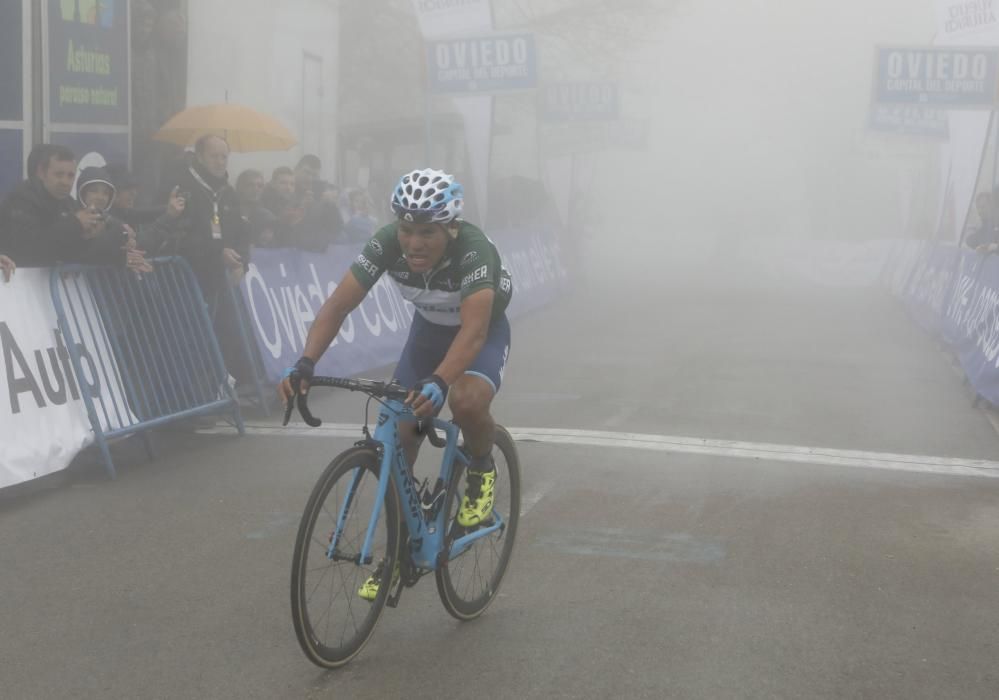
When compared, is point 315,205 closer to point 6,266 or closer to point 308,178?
point 308,178

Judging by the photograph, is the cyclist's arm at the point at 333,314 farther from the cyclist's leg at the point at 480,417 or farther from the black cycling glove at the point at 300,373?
the cyclist's leg at the point at 480,417

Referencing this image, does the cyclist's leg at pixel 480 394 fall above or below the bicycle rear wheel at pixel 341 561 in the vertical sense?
above

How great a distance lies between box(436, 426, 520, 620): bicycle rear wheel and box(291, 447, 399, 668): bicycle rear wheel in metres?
0.42

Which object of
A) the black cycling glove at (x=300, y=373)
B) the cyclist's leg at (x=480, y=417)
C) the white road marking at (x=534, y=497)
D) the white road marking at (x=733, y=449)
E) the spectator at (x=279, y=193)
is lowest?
the white road marking at (x=733, y=449)

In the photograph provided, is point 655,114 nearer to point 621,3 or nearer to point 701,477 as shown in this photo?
point 621,3

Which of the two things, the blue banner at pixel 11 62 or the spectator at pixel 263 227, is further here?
the spectator at pixel 263 227

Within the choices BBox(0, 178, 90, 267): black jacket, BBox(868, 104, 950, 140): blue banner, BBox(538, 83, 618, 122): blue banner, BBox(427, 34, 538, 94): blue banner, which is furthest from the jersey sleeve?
BBox(868, 104, 950, 140): blue banner

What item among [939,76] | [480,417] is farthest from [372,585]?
[939,76]

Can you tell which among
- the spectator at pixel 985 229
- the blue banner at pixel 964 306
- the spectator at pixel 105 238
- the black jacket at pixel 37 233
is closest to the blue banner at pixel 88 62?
the spectator at pixel 105 238

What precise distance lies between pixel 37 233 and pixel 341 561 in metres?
4.64

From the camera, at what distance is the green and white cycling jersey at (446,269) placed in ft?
15.9

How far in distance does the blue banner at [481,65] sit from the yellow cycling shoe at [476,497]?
14.1 metres

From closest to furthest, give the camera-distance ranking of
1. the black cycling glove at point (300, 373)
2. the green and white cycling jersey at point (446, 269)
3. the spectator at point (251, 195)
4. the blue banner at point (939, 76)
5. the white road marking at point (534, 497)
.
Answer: the black cycling glove at point (300, 373)
the green and white cycling jersey at point (446, 269)
the white road marking at point (534, 497)
the spectator at point (251, 195)
the blue banner at point (939, 76)

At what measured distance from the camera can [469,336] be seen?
466 centimetres
